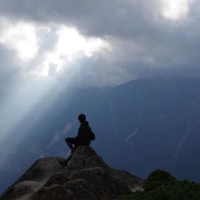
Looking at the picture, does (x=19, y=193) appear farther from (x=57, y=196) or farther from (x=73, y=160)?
(x=57, y=196)

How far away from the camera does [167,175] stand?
2583 cm

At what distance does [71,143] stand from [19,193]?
6053 mm

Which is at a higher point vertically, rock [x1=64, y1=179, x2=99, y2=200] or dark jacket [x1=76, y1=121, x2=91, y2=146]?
dark jacket [x1=76, y1=121, x2=91, y2=146]

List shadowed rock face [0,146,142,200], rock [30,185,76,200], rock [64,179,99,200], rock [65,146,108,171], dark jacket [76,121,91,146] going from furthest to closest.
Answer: dark jacket [76,121,91,146] → rock [65,146,108,171] → rock [64,179,99,200] → shadowed rock face [0,146,142,200] → rock [30,185,76,200]

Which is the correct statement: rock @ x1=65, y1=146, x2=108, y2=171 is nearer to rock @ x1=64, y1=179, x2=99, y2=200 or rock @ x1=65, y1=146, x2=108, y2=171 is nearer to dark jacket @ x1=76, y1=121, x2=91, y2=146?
dark jacket @ x1=76, y1=121, x2=91, y2=146

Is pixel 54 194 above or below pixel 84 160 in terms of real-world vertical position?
below

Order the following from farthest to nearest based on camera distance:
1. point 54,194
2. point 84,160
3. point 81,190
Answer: point 84,160
point 81,190
point 54,194

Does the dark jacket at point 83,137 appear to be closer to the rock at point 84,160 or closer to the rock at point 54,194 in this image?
the rock at point 84,160

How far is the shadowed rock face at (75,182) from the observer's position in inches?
658

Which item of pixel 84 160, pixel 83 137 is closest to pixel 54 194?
pixel 84 160

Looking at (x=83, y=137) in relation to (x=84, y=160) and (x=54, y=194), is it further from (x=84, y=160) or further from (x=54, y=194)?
(x=54, y=194)

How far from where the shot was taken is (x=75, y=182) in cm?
1798

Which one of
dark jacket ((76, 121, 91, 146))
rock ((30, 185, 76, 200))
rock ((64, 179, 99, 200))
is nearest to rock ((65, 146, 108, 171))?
dark jacket ((76, 121, 91, 146))

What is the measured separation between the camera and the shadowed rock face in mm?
16703
